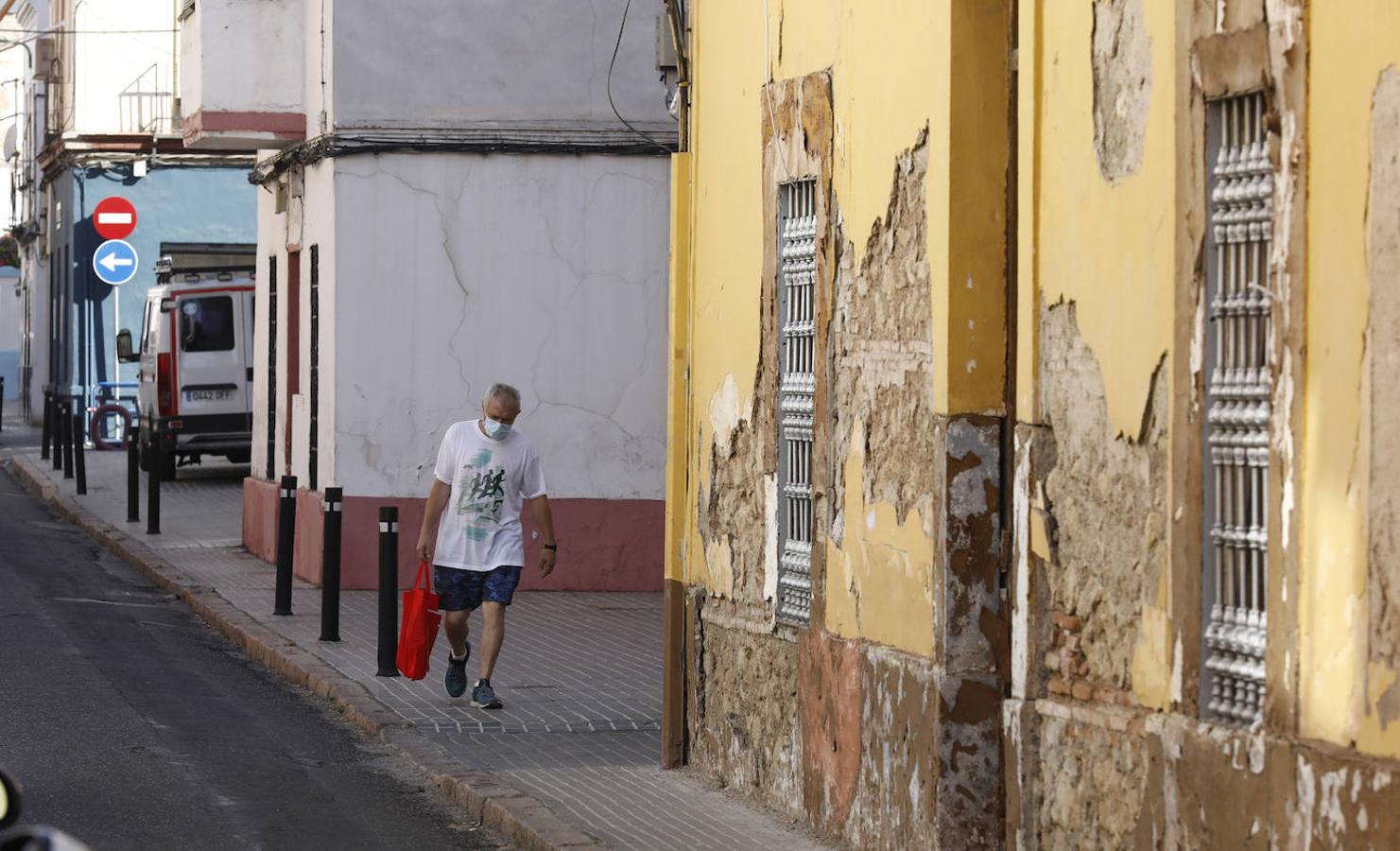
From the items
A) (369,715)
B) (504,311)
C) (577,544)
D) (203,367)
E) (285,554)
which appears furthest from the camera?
(203,367)

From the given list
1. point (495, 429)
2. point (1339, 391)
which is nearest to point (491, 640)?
point (495, 429)

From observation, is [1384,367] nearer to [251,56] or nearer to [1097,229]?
[1097,229]

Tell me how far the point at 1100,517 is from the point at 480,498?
19.8 feet

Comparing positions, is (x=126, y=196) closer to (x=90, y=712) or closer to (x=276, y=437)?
(x=276, y=437)

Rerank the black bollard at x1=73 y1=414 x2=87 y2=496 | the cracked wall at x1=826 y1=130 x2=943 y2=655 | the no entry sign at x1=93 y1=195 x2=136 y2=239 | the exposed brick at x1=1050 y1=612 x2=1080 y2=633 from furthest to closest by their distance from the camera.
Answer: the no entry sign at x1=93 y1=195 x2=136 y2=239, the black bollard at x1=73 y1=414 x2=87 y2=496, the cracked wall at x1=826 y1=130 x2=943 y2=655, the exposed brick at x1=1050 y1=612 x2=1080 y2=633

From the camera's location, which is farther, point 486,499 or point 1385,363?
point 486,499

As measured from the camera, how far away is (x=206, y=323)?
30.6 m

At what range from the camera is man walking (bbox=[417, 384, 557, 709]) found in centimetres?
1227

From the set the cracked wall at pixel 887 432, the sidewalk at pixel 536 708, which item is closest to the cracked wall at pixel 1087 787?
the cracked wall at pixel 887 432

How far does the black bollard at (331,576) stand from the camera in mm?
14578

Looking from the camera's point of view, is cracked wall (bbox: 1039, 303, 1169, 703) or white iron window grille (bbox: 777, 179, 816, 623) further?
white iron window grille (bbox: 777, 179, 816, 623)

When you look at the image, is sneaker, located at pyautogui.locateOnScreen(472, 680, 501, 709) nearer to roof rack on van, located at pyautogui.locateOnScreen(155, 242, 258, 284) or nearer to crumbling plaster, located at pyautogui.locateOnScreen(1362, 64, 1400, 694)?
crumbling plaster, located at pyautogui.locateOnScreen(1362, 64, 1400, 694)

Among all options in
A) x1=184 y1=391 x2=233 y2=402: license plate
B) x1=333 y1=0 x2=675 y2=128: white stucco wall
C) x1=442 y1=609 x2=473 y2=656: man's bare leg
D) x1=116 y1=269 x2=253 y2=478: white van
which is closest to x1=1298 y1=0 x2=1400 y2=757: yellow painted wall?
x1=442 y1=609 x2=473 y2=656: man's bare leg

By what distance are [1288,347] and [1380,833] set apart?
119 cm
